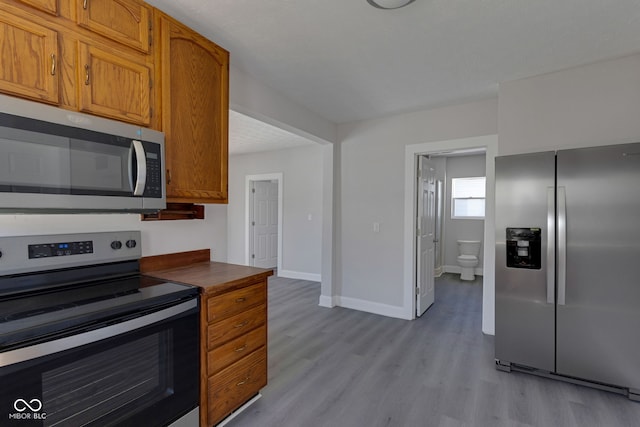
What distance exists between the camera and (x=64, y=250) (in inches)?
61.7

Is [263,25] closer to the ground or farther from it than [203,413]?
farther from it

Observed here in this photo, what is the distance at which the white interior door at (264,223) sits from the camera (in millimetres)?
6453

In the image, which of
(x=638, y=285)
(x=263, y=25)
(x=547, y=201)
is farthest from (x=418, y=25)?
(x=638, y=285)

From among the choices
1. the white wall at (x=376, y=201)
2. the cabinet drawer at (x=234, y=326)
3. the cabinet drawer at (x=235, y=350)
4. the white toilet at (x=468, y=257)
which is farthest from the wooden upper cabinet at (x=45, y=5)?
the white toilet at (x=468, y=257)

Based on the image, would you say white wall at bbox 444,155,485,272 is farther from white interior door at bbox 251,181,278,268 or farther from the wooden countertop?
the wooden countertop

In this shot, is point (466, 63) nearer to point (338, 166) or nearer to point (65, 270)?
point (338, 166)

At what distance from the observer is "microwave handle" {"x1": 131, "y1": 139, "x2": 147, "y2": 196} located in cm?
156

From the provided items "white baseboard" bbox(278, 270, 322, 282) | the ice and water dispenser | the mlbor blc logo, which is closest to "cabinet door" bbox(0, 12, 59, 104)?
the mlbor blc logo

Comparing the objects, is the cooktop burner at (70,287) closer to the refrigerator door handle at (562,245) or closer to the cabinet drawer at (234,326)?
the cabinet drawer at (234,326)

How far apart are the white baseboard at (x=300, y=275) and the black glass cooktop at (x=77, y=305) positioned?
4113 millimetres

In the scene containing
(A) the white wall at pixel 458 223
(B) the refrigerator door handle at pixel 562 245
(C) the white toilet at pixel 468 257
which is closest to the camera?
(B) the refrigerator door handle at pixel 562 245

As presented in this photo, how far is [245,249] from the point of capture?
640 centimetres

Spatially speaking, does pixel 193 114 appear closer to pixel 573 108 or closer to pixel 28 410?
pixel 28 410

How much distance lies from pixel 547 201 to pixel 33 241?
3246 mm
